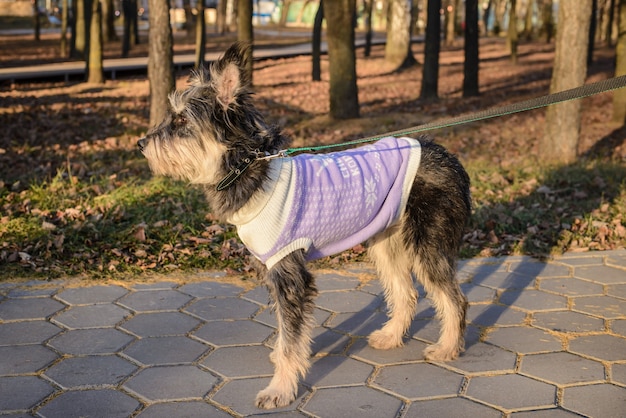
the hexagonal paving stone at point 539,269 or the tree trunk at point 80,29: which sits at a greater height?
the tree trunk at point 80,29

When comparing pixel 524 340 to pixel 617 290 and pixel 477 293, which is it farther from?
pixel 617 290

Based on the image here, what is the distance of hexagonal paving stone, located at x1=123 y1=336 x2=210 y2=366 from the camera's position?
5004mm

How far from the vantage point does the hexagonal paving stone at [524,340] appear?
5168 millimetres

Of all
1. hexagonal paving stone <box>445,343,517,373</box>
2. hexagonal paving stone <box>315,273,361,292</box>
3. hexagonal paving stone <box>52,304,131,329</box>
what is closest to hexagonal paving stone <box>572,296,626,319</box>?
hexagonal paving stone <box>445,343,517,373</box>

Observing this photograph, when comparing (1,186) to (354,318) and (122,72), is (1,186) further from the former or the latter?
(122,72)

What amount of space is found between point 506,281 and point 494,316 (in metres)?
0.83

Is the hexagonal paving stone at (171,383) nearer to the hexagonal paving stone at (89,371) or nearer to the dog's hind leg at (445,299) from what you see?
the hexagonal paving stone at (89,371)

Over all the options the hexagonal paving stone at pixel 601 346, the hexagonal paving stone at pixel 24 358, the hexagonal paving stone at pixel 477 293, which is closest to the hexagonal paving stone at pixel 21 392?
the hexagonal paving stone at pixel 24 358

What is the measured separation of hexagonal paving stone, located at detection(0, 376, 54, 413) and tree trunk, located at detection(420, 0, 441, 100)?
1635cm

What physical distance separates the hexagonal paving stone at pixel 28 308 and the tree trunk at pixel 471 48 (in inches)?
643

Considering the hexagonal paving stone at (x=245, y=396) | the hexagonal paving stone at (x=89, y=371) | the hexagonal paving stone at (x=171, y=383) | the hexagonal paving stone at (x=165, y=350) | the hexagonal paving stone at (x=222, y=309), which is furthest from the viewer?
the hexagonal paving stone at (x=222, y=309)

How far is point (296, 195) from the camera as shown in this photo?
4.57 meters

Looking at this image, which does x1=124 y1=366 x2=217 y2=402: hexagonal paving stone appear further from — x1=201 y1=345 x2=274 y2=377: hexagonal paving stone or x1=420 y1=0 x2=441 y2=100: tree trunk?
x1=420 y1=0 x2=441 y2=100: tree trunk

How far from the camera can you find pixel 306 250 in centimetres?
466
